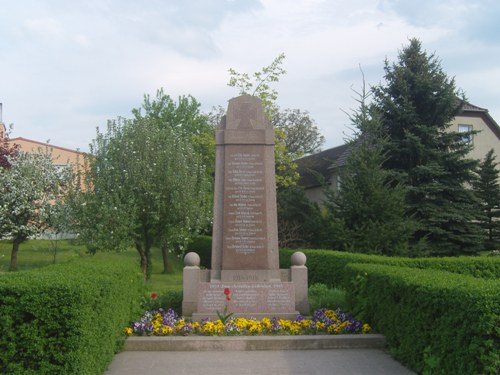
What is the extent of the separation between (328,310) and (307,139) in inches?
1458

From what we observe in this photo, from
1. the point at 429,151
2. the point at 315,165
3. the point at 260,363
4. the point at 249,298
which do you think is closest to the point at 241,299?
the point at 249,298

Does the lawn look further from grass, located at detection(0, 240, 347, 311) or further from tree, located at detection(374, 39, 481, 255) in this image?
tree, located at detection(374, 39, 481, 255)

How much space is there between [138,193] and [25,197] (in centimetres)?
684

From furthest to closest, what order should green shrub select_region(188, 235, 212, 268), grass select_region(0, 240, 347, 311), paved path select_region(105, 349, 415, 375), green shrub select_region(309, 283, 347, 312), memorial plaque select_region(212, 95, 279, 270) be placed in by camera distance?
1. green shrub select_region(188, 235, 212, 268)
2. grass select_region(0, 240, 347, 311)
3. green shrub select_region(309, 283, 347, 312)
4. memorial plaque select_region(212, 95, 279, 270)
5. paved path select_region(105, 349, 415, 375)

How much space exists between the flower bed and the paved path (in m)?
0.65

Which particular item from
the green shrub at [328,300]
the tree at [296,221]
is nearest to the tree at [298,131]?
the tree at [296,221]

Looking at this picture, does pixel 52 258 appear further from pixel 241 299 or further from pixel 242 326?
pixel 242 326

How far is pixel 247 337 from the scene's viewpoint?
8.11 m

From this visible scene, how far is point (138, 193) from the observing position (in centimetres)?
1936

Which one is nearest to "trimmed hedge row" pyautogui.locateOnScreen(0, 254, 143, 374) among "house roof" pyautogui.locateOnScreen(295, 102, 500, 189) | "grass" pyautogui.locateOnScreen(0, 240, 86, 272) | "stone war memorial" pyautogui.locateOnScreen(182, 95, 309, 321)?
"stone war memorial" pyautogui.locateOnScreen(182, 95, 309, 321)

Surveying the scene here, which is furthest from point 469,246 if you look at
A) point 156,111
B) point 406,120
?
point 156,111

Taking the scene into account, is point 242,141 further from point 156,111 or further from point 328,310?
point 156,111

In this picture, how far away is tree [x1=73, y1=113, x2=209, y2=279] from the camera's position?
736 inches

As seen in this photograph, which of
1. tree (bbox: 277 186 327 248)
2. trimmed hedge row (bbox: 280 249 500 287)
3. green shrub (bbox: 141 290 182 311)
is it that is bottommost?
green shrub (bbox: 141 290 182 311)
